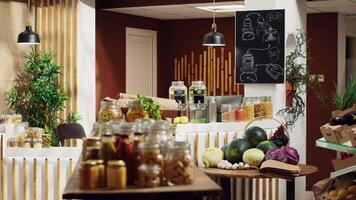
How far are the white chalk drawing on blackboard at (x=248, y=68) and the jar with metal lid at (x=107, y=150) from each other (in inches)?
192

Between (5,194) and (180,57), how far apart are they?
317 inches

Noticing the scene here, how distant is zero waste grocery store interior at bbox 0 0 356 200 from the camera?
2.96 m

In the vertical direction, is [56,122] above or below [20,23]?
below

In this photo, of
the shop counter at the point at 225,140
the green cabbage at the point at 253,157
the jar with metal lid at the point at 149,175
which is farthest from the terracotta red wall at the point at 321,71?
the jar with metal lid at the point at 149,175

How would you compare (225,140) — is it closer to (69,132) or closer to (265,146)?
(265,146)

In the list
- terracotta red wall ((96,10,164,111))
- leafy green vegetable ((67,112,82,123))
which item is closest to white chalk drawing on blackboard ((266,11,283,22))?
leafy green vegetable ((67,112,82,123))

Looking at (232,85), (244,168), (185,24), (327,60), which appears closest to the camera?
(244,168)

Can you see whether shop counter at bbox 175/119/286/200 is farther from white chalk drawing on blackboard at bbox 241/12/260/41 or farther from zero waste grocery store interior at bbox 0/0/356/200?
white chalk drawing on blackboard at bbox 241/12/260/41

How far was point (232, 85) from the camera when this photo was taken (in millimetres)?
12234

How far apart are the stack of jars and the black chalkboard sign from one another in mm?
4698

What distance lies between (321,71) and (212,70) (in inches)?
79.5

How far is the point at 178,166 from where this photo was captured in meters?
2.88

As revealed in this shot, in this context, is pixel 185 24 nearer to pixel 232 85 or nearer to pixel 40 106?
pixel 232 85

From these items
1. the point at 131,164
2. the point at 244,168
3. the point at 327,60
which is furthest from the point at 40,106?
the point at 131,164
